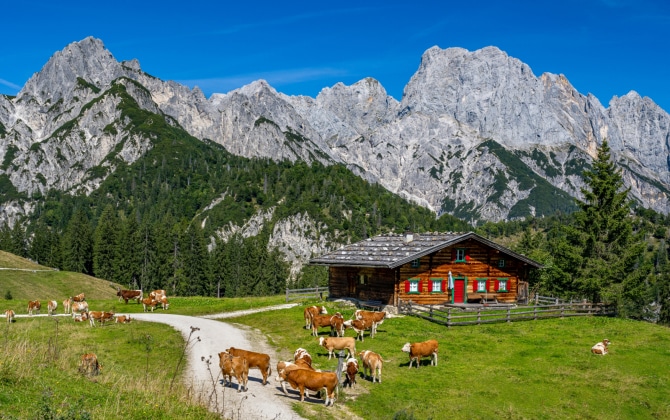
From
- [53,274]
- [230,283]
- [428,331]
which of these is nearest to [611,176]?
[428,331]

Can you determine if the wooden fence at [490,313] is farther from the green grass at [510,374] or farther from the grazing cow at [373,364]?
the grazing cow at [373,364]

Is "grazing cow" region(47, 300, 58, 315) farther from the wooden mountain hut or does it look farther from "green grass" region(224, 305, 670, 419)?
the wooden mountain hut

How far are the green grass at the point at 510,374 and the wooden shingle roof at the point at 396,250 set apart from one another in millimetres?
7626

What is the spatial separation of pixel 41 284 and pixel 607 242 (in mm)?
73573

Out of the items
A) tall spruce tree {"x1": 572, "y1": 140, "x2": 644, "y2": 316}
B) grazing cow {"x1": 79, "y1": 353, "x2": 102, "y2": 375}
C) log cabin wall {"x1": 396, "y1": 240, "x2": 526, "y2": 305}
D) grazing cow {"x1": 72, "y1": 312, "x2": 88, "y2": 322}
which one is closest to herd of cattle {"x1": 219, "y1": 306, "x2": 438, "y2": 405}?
grazing cow {"x1": 79, "y1": 353, "x2": 102, "y2": 375}

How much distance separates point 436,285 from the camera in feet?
144

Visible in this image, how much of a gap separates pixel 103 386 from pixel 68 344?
14742mm

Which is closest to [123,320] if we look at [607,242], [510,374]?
[510,374]

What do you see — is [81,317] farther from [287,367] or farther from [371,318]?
[287,367]

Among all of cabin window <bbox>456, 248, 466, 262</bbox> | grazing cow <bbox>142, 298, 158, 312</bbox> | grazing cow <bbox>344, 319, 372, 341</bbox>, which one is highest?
cabin window <bbox>456, 248, 466, 262</bbox>

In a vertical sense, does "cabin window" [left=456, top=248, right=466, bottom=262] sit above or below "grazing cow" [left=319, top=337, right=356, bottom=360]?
above

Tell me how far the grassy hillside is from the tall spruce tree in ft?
208

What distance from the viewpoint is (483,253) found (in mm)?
45844

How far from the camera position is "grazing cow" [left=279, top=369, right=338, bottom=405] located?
701 inches
